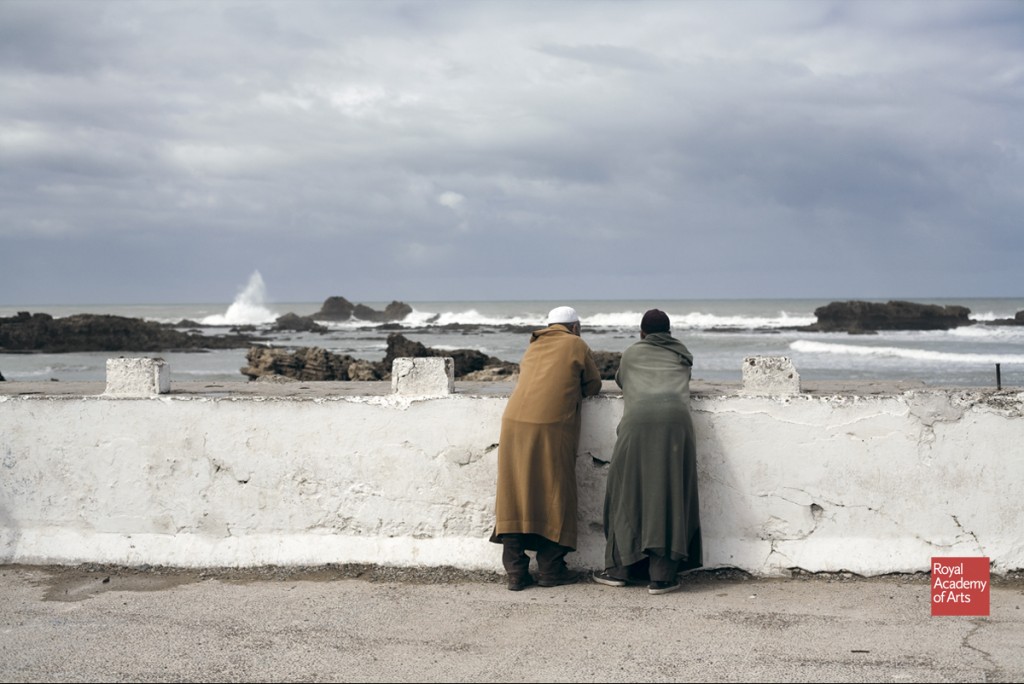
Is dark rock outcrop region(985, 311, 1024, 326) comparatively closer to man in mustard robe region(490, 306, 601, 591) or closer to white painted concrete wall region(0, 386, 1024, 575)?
white painted concrete wall region(0, 386, 1024, 575)

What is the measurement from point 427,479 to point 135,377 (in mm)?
1878

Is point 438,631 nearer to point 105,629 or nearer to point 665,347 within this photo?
Answer: point 105,629

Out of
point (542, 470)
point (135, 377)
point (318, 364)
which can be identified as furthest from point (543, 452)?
point (318, 364)

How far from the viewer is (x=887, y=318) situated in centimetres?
4819

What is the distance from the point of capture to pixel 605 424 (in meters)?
5.12

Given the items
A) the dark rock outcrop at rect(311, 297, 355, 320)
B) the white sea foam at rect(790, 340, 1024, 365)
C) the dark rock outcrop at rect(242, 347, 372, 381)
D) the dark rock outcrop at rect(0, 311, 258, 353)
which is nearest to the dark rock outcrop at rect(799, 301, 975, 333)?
the white sea foam at rect(790, 340, 1024, 365)

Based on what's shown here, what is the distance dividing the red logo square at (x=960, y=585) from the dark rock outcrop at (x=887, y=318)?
44598mm

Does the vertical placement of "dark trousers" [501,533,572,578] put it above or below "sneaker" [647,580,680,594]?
above

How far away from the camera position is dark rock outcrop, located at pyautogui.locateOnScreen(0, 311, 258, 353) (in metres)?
40.1

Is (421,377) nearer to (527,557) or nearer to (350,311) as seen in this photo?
(527,557)

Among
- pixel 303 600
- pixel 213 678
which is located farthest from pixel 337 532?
pixel 213 678

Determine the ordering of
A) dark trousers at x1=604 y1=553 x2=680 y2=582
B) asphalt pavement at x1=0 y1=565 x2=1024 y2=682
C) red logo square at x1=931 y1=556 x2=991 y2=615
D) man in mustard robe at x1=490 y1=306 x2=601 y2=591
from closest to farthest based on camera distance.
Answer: asphalt pavement at x1=0 y1=565 x2=1024 y2=682 < red logo square at x1=931 y1=556 x2=991 y2=615 < dark trousers at x1=604 y1=553 x2=680 y2=582 < man in mustard robe at x1=490 y1=306 x2=601 y2=591

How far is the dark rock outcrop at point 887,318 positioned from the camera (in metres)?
47.9

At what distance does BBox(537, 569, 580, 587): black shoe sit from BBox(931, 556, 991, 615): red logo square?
5.85 ft
